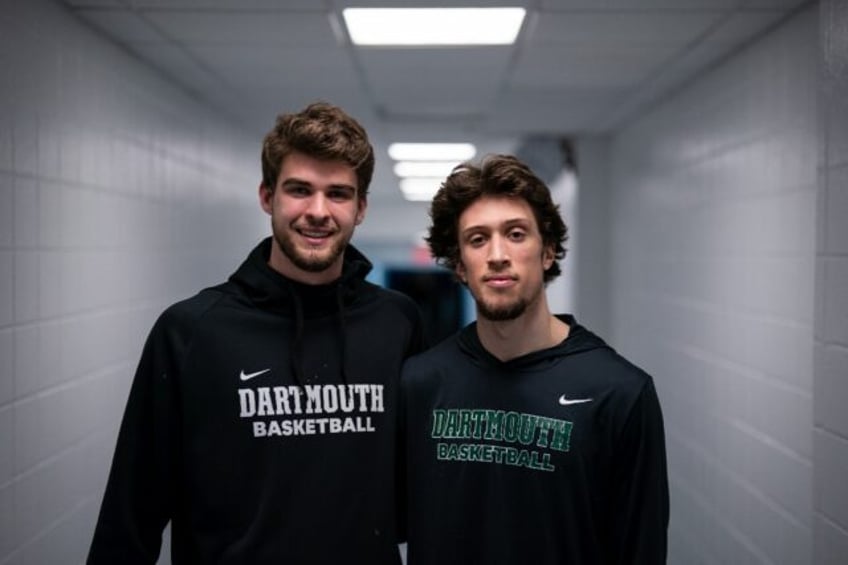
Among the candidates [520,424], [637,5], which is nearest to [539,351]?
[520,424]

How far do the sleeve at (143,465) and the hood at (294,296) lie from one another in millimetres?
212

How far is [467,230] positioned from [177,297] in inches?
91.0

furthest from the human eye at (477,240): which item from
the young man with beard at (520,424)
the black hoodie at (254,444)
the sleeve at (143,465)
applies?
the sleeve at (143,465)

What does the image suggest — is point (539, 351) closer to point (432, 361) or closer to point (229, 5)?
point (432, 361)

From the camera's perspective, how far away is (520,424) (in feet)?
5.73

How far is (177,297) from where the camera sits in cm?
379

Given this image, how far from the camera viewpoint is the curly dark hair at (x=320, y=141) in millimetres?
1808

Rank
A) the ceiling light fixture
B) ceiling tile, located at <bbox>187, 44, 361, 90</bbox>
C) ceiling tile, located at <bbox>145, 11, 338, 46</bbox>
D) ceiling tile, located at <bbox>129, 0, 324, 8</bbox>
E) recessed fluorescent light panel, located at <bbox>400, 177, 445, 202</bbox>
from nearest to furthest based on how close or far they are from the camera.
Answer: ceiling tile, located at <bbox>129, 0, 324, 8</bbox>, ceiling tile, located at <bbox>145, 11, 338, 46</bbox>, ceiling tile, located at <bbox>187, 44, 361, 90</bbox>, the ceiling light fixture, recessed fluorescent light panel, located at <bbox>400, 177, 445, 202</bbox>

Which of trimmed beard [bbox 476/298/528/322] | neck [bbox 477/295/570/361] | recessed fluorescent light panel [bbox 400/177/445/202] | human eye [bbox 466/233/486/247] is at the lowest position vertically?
neck [bbox 477/295/570/361]

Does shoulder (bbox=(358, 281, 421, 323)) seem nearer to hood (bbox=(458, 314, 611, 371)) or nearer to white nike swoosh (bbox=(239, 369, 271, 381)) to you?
hood (bbox=(458, 314, 611, 371))

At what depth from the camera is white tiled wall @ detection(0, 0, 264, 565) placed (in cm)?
212

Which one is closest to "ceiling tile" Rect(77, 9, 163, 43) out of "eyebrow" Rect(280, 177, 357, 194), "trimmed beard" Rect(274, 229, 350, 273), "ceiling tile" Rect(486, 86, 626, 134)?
"eyebrow" Rect(280, 177, 357, 194)

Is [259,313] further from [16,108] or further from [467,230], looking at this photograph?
[16,108]

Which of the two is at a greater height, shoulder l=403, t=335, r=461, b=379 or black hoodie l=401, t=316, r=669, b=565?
shoulder l=403, t=335, r=461, b=379
